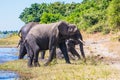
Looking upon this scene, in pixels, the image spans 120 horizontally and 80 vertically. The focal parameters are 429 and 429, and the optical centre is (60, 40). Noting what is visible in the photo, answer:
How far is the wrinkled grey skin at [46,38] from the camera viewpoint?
817 inches

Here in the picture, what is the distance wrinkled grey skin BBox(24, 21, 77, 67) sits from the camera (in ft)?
68.1

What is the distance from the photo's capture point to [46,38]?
68.9 feet

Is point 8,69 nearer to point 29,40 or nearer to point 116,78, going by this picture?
point 29,40

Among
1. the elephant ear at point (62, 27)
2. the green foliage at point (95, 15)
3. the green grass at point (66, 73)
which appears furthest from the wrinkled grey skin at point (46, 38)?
the green foliage at point (95, 15)

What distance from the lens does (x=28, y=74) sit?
59.1 feet

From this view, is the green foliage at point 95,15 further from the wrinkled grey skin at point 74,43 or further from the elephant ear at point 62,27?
the elephant ear at point 62,27

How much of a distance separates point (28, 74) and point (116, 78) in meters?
4.90

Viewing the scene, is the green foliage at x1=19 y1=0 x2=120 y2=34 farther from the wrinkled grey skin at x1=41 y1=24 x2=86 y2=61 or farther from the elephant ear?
the elephant ear

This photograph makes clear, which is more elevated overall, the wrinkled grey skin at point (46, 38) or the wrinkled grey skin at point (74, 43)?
the wrinkled grey skin at point (46, 38)

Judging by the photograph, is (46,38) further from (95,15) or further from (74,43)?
(95,15)

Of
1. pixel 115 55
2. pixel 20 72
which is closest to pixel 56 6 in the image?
pixel 115 55

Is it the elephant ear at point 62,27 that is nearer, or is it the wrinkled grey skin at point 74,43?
the elephant ear at point 62,27

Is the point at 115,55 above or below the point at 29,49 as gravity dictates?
below

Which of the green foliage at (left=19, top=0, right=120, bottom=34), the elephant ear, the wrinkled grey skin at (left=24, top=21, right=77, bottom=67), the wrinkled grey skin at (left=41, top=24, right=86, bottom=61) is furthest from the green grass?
the green foliage at (left=19, top=0, right=120, bottom=34)
